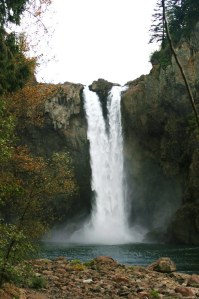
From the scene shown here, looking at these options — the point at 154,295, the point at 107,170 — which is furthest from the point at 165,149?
the point at 154,295

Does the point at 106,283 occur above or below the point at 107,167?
below

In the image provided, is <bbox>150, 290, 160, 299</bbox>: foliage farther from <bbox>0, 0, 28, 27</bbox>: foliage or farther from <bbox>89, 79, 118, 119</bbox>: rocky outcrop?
<bbox>89, 79, 118, 119</bbox>: rocky outcrop

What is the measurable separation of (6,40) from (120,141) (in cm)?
3097

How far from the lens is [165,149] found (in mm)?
38688

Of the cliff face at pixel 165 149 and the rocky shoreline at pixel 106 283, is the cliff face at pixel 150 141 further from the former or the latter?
the rocky shoreline at pixel 106 283

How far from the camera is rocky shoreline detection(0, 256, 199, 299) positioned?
911cm

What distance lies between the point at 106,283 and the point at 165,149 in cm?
2855

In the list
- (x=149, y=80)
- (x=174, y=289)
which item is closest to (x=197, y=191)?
(x=149, y=80)

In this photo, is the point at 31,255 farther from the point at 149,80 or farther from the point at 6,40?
the point at 149,80

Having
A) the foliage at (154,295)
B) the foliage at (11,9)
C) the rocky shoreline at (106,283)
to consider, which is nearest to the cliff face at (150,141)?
the rocky shoreline at (106,283)

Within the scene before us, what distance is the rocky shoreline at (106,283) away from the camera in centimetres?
911

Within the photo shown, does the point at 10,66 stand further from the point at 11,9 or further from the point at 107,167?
the point at 107,167

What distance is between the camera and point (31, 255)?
8.66m

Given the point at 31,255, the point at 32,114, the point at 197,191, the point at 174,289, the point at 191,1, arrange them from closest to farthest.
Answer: the point at 31,255, the point at 174,289, the point at 32,114, the point at 191,1, the point at 197,191
